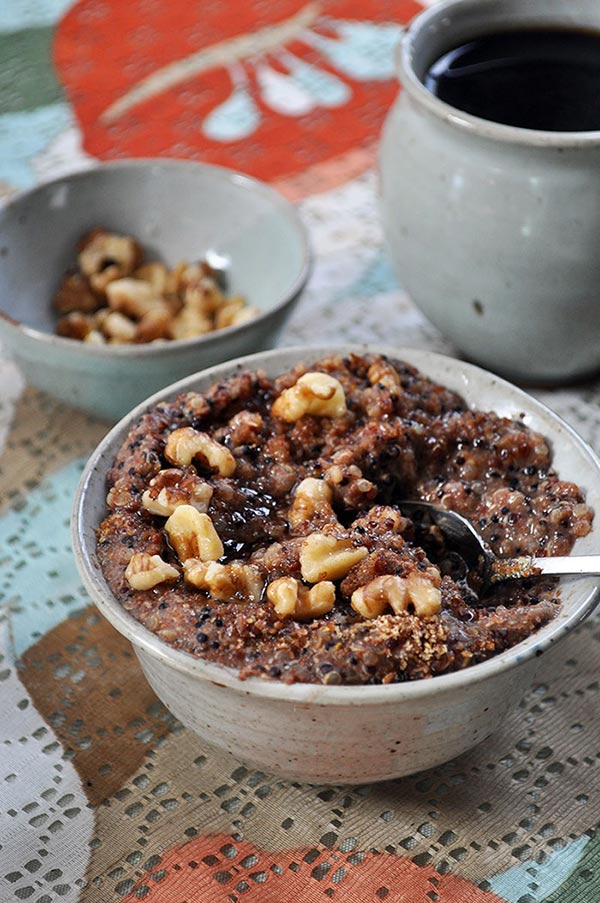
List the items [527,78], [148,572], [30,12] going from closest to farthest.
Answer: [148,572], [527,78], [30,12]

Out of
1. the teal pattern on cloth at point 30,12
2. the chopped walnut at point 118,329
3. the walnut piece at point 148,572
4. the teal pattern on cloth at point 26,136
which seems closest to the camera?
the walnut piece at point 148,572

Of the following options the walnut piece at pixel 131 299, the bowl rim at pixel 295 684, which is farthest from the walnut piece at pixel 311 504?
the walnut piece at pixel 131 299

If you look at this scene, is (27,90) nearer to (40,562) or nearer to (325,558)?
(40,562)

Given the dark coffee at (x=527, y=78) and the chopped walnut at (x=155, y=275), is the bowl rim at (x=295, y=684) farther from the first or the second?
the chopped walnut at (x=155, y=275)

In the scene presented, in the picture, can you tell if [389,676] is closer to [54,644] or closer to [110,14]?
Answer: [54,644]

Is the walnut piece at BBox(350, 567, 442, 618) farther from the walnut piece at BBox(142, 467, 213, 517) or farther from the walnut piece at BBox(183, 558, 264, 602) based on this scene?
the walnut piece at BBox(142, 467, 213, 517)

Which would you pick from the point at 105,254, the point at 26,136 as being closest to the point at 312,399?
the point at 105,254

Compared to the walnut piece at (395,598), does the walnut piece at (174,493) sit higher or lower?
higher

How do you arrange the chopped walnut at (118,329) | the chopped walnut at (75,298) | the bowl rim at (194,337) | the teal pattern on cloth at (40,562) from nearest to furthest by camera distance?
1. the teal pattern on cloth at (40,562)
2. the bowl rim at (194,337)
3. the chopped walnut at (118,329)
4. the chopped walnut at (75,298)
